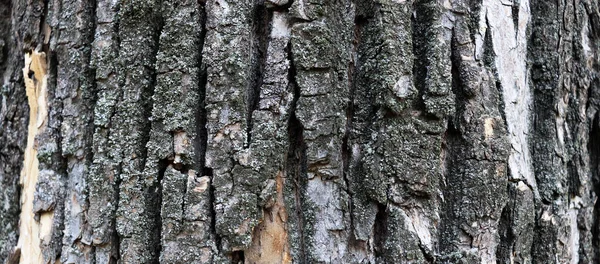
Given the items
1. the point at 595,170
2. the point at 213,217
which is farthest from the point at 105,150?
the point at 595,170

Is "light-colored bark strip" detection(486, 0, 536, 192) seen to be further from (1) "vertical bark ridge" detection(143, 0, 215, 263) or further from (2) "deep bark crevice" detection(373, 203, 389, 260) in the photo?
(1) "vertical bark ridge" detection(143, 0, 215, 263)

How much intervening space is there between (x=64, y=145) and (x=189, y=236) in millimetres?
490

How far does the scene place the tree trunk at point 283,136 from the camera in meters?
1.29

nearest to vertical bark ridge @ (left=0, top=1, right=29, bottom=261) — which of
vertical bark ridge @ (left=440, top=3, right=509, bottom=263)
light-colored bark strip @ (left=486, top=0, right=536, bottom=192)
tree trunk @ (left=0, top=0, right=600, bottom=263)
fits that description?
tree trunk @ (left=0, top=0, right=600, bottom=263)

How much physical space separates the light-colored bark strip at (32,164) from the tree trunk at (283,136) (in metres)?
0.02

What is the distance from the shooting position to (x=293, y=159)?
4.38ft

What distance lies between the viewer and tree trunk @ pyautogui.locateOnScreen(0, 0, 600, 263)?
4.23 feet

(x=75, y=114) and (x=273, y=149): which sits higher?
(x=75, y=114)

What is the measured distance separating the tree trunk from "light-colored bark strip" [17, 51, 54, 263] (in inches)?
1.0

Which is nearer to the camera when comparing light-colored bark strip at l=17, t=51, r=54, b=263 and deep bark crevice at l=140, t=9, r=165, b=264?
deep bark crevice at l=140, t=9, r=165, b=264

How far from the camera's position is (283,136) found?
4.24 ft

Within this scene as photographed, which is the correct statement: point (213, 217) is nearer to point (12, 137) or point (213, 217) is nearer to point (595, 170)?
point (12, 137)

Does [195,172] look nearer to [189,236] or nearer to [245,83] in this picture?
[189,236]

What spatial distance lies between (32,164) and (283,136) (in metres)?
0.86
